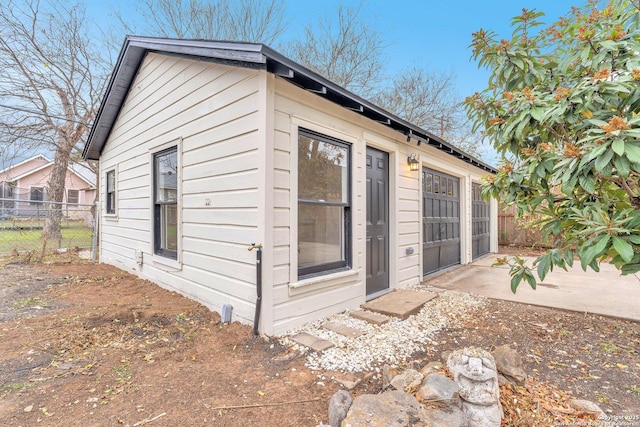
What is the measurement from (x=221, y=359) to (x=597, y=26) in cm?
343

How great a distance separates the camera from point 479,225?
27.1 feet

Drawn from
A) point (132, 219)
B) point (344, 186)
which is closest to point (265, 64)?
point (344, 186)

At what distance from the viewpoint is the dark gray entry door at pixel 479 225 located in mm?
7863

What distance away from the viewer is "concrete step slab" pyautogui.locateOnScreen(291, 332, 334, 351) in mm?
2673

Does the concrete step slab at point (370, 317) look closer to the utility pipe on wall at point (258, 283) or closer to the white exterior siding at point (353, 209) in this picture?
the white exterior siding at point (353, 209)

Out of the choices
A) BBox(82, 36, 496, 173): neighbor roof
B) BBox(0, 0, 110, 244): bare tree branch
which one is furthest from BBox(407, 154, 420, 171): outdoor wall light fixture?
BBox(0, 0, 110, 244): bare tree branch

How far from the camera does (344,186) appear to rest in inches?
150

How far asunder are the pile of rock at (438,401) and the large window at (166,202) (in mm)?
3574

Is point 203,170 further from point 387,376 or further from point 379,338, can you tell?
point 387,376

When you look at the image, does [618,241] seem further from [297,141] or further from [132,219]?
[132,219]

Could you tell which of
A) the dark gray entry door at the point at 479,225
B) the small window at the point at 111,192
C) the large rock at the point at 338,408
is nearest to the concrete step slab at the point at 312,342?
the large rock at the point at 338,408

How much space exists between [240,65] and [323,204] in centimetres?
165

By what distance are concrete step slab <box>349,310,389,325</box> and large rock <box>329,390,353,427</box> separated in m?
1.63

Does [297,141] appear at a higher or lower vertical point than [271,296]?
higher
